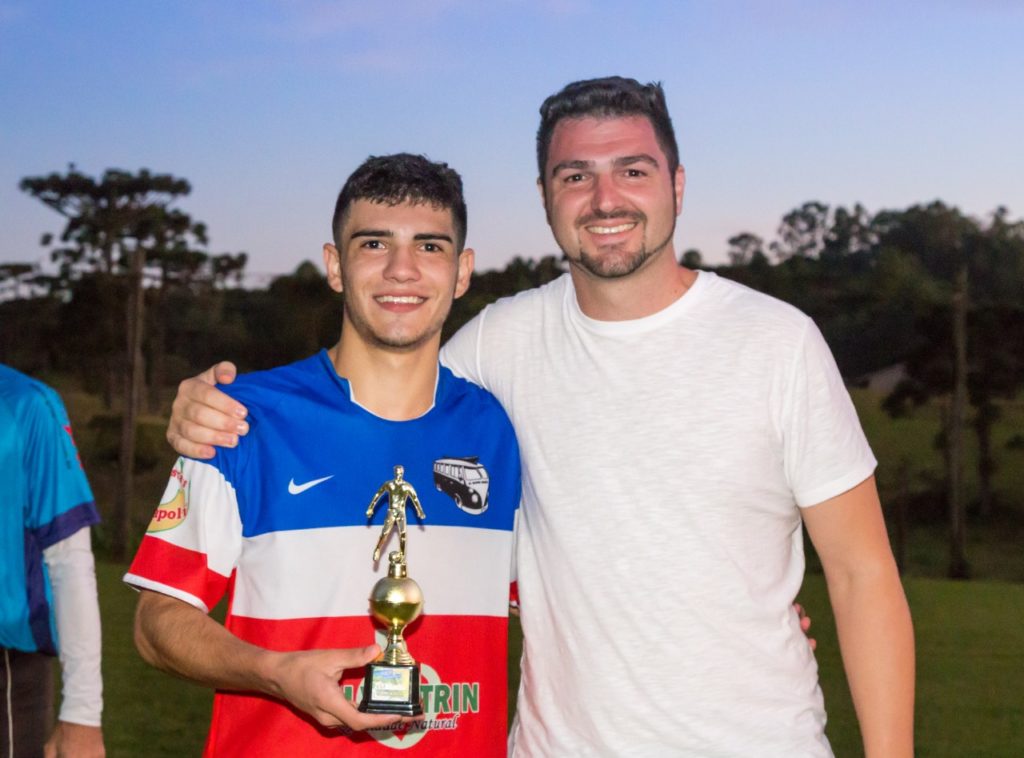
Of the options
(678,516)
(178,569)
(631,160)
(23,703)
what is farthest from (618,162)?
(23,703)

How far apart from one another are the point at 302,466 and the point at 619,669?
854 mm

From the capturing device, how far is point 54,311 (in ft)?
108

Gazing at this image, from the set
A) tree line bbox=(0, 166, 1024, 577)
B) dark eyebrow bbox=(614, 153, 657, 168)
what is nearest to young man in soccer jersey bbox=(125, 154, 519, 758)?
dark eyebrow bbox=(614, 153, 657, 168)

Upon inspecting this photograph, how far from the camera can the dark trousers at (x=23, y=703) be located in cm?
339

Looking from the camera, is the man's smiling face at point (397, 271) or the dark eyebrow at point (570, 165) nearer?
the man's smiling face at point (397, 271)

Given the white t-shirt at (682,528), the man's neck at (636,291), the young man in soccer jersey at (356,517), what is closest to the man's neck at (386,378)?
the young man in soccer jersey at (356,517)

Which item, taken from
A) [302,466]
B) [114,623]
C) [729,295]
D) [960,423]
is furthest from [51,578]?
[960,423]

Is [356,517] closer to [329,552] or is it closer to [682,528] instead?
[329,552]

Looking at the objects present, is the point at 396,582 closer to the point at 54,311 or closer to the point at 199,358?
the point at 199,358

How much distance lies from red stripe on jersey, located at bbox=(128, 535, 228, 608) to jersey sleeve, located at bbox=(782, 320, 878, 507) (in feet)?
4.43

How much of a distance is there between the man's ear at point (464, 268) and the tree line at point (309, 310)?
2173 centimetres

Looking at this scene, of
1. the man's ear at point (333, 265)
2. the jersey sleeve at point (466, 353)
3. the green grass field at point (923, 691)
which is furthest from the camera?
the green grass field at point (923, 691)

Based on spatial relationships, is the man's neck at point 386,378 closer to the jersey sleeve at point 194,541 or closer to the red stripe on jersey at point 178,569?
the jersey sleeve at point 194,541

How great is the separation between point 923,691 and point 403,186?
11274 mm
